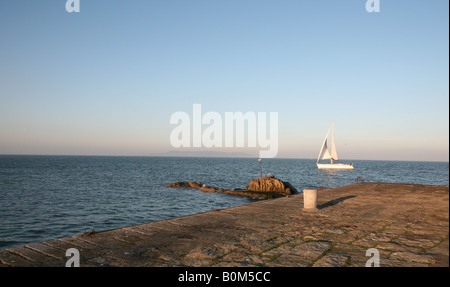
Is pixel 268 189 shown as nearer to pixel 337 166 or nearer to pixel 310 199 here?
pixel 310 199

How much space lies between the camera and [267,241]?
22.7ft

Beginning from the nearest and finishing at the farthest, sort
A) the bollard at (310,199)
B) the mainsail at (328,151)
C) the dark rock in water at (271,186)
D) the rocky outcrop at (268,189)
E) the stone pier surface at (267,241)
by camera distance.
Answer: the stone pier surface at (267,241), the bollard at (310,199), the rocky outcrop at (268,189), the dark rock in water at (271,186), the mainsail at (328,151)

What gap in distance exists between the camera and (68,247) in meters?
6.27

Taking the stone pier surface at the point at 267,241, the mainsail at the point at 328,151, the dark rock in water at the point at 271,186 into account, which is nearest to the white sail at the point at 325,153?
the mainsail at the point at 328,151

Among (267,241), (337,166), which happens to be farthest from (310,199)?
(337,166)

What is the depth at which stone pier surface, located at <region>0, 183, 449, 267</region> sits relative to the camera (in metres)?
5.50

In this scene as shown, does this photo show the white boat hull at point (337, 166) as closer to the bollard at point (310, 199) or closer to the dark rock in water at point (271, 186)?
the dark rock in water at point (271, 186)

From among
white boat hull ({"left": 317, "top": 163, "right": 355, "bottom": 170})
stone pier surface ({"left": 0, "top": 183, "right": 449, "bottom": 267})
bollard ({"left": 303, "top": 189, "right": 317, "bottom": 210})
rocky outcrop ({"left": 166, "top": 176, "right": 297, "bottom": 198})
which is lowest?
white boat hull ({"left": 317, "top": 163, "right": 355, "bottom": 170})

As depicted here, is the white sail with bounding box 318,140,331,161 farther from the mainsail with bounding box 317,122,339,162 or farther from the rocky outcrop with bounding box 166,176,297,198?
the rocky outcrop with bounding box 166,176,297,198

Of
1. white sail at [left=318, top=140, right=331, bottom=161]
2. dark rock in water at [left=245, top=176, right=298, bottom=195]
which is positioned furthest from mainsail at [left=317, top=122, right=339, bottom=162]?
dark rock in water at [left=245, top=176, right=298, bottom=195]

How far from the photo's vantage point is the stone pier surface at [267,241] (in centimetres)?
550

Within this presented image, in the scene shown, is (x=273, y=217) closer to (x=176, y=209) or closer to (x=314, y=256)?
(x=314, y=256)
